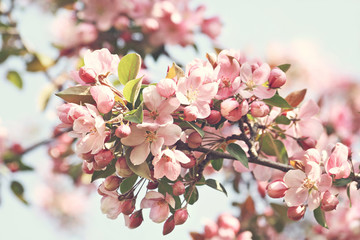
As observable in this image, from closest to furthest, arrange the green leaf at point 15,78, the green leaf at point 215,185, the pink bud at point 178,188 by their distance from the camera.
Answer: the pink bud at point 178,188 → the green leaf at point 215,185 → the green leaf at point 15,78

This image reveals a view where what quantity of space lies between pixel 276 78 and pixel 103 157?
43cm

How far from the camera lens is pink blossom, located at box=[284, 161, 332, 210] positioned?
41.8 inches

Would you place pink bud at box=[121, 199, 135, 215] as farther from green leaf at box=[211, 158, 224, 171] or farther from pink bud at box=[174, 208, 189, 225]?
green leaf at box=[211, 158, 224, 171]

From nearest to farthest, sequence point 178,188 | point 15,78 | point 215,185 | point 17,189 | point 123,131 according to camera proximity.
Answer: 1. point 123,131
2. point 178,188
3. point 215,185
4. point 17,189
5. point 15,78

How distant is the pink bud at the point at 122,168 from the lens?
3.27 ft

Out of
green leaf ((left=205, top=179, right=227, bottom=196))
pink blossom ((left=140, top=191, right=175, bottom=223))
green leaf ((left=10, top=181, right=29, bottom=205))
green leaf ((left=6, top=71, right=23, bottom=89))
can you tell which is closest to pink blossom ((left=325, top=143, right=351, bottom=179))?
green leaf ((left=205, top=179, right=227, bottom=196))

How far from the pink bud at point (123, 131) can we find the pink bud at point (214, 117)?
198mm

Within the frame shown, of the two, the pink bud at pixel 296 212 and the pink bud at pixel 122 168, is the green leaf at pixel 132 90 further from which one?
the pink bud at pixel 296 212

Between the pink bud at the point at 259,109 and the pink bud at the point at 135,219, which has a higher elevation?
the pink bud at the point at 259,109

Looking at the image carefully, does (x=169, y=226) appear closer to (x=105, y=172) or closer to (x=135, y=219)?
(x=135, y=219)

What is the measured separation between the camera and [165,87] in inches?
38.4

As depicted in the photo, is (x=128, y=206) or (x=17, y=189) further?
(x=17, y=189)

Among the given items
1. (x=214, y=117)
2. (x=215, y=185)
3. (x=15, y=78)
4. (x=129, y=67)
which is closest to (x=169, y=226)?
(x=215, y=185)

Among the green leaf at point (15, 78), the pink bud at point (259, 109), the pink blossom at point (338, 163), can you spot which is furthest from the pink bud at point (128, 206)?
the green leaf at point (15, 78)
